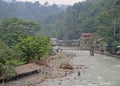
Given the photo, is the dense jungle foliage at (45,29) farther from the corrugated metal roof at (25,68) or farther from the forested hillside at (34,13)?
the corrugated metal roof at (25,68)

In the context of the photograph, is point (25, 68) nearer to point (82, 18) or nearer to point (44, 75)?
point (44, 75)

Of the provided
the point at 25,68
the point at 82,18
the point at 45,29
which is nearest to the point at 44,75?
the point at 25,68

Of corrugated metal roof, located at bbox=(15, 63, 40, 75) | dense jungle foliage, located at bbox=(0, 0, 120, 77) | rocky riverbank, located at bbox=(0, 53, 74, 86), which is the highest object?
dense jungle foliage, located at bbox=(0, 0, 120, 77)

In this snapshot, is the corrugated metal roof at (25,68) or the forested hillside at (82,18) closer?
the corrugated metal roof at (25,68)

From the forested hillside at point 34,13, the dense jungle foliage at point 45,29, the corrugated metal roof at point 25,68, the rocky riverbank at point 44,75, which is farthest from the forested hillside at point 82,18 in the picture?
the corrugated metal roof at point 25,68

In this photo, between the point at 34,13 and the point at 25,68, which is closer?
the point at 25,68

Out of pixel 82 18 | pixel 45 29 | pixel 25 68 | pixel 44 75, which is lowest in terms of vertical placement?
pixel 44 75

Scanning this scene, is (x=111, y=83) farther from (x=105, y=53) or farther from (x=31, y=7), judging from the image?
(x=31, y=7)

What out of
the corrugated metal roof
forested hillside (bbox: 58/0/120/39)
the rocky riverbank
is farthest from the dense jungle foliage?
the rocky riverbank

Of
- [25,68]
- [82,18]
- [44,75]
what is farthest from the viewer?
[82,18]

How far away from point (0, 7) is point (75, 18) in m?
26.0

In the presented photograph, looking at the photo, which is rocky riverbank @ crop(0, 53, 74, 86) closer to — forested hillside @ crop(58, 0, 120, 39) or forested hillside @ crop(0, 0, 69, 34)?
forested hillside @ crop(58, 0, 120, 39)

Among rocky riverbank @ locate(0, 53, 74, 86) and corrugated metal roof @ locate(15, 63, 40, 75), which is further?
corrugated metal roof @ locate(15, 63, 40, 75)

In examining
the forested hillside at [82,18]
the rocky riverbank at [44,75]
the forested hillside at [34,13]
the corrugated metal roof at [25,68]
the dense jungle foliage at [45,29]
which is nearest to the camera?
the rocky riverbank at [44,75]
